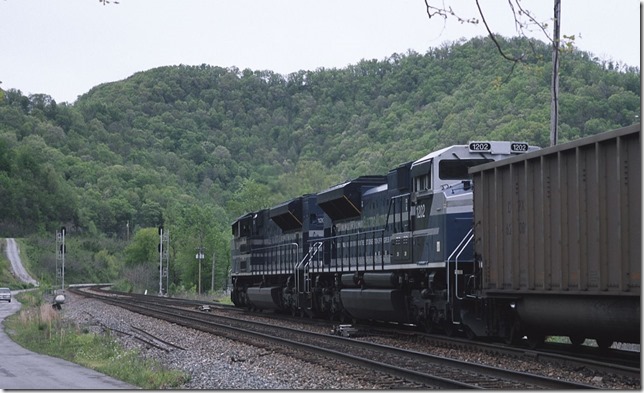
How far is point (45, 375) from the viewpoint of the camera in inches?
604

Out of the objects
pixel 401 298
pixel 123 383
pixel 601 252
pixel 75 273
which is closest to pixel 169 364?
pixel 123 383

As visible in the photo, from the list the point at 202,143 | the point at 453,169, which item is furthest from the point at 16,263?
the point at 453,169

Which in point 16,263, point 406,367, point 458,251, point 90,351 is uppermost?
point 16,263

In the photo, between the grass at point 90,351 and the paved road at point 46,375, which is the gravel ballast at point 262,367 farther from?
the paved road at point 46,375

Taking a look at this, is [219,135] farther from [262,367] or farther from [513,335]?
A: [262,367]

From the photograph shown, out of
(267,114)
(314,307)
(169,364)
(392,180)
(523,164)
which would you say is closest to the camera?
(523,164)

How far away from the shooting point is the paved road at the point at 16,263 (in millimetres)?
118812

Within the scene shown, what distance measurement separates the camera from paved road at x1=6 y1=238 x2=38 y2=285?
119 meters

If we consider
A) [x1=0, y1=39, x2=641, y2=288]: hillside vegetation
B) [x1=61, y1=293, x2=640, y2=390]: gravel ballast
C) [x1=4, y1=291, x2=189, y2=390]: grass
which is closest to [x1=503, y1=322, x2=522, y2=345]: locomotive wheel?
[x1=61, y1=293, x2=640, y2=390]: gravel ballast

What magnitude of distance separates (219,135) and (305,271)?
8702cm

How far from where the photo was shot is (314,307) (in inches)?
1214

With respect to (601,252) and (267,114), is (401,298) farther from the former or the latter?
(267,114)

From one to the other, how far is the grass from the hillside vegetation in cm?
2778

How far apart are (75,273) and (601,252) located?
410ft
